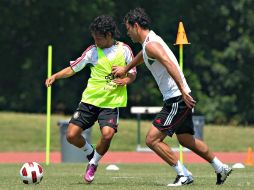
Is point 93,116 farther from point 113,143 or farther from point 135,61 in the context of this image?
point 113,143

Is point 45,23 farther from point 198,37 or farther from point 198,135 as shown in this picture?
point 198,135

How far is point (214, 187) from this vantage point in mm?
11117

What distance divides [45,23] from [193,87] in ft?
28.1

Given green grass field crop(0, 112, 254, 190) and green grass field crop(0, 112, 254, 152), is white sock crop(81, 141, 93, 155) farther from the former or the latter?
green grass field crop(0, 112, 254, 152)

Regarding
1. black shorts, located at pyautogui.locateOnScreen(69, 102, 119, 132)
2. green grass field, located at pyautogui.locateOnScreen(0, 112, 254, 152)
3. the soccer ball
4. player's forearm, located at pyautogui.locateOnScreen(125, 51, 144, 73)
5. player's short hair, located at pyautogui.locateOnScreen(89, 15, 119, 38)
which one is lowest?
green grass field, located at pyautogui.locateOnScreen(0, 112, 254, 152)

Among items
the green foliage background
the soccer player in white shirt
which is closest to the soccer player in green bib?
the soccer player in white shirt

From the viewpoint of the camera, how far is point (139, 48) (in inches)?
1845

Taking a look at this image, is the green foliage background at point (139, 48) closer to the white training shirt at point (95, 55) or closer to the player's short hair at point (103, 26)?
the white training shirt at point (95, 55)

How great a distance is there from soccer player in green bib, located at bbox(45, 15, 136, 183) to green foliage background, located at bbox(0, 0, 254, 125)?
33621mm

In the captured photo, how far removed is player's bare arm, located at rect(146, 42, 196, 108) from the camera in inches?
430

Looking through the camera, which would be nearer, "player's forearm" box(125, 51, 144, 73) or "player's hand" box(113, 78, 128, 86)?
"player's forearm" box(125, 51, 144, 73)

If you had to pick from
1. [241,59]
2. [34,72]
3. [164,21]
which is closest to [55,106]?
[34,72]

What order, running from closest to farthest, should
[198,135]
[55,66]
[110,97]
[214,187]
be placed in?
1. [214,187]
2. [110,97]
3. [198,135]
4. [55,66]

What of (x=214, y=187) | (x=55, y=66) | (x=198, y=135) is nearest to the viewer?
(x=214, y=187)
